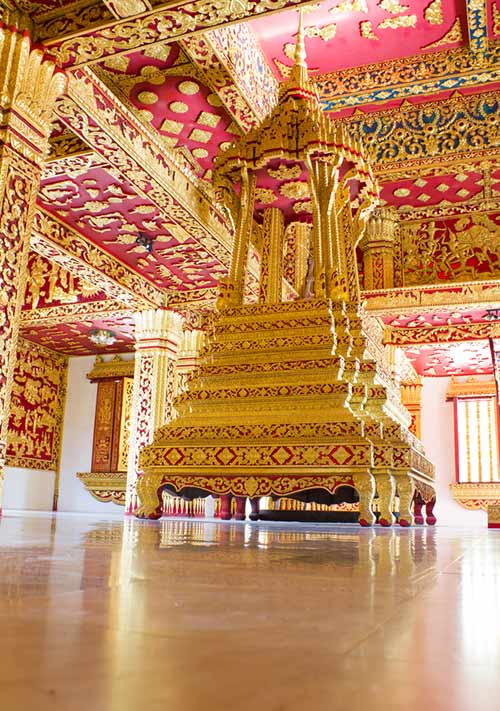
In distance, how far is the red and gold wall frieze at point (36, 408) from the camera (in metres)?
11.9

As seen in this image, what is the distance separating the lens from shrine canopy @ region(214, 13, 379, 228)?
4316 mm

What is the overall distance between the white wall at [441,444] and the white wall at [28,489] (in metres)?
7.30

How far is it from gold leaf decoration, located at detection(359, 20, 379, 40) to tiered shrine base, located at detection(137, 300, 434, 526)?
2.62m

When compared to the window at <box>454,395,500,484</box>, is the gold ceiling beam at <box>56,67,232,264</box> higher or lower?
higher

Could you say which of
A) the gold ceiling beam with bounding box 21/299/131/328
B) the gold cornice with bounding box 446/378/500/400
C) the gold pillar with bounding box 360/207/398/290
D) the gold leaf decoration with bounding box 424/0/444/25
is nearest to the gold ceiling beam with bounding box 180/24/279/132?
the gold leaf decoration with bounding box 424/0/444/25

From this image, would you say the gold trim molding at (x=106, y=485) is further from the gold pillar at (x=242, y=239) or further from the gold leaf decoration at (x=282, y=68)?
the gold pillar at (x=242, y=239)

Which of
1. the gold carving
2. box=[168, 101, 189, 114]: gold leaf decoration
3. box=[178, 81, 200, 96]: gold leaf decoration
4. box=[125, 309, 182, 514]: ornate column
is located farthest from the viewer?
the gold carving

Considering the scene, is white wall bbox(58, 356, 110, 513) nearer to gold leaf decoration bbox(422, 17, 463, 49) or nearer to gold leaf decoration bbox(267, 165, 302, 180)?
gold leaf decoration bbox(267, 165, 302, 180)

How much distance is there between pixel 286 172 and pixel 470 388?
29.0ft

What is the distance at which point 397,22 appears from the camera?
5.14 meters

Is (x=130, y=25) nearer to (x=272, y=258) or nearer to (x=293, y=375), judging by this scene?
(x=272, y=258)

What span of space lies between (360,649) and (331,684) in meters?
0.08

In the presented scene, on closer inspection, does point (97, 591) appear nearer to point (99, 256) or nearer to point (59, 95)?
point (59, 95)

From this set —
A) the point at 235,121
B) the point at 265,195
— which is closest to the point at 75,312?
the point at 235,121
